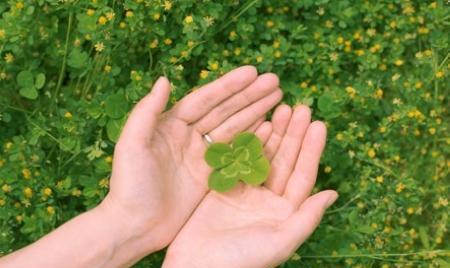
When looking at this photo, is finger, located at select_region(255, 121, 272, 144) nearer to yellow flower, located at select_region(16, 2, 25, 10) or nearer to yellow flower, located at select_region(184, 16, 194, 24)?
yellow flower, located at select_region(184, 16, 194, 24)

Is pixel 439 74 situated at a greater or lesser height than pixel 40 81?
lesser

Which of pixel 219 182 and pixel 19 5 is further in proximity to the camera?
pixel 19 5

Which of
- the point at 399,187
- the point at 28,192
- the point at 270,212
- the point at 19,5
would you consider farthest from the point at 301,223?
the point at 19,5

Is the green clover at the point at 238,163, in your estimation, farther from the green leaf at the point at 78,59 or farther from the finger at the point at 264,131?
the green leaf at the point at 78,59

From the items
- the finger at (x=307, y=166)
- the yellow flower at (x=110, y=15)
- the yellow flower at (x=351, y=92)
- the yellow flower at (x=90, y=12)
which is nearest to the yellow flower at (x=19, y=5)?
the yellow flower at (x=90, y=12)

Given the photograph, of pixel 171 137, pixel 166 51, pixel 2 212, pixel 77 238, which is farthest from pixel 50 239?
pixel 166 51

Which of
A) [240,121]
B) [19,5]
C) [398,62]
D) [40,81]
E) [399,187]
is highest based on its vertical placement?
[19,5]

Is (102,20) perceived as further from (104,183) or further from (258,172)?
(258,172)
